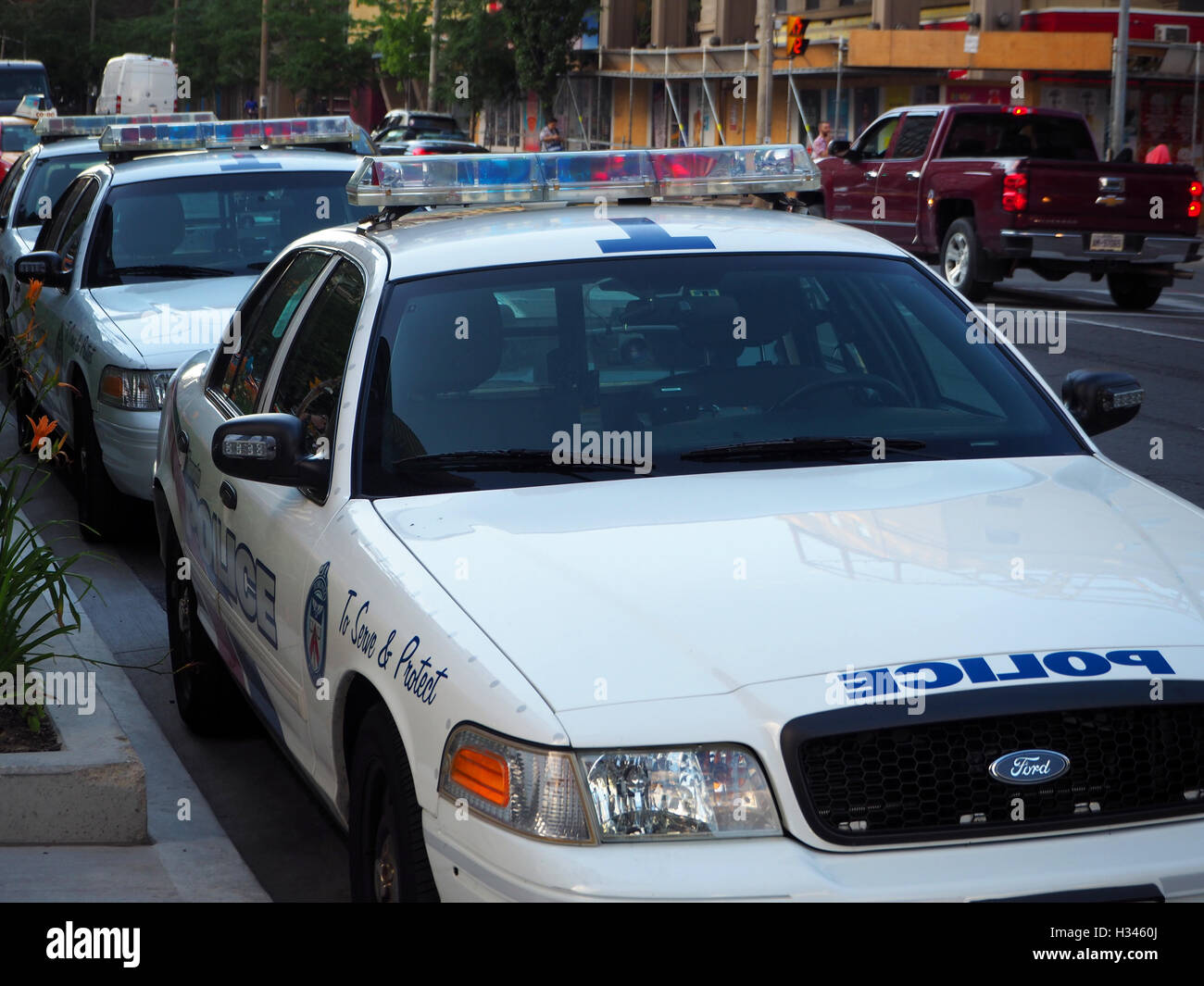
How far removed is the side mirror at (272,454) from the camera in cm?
393

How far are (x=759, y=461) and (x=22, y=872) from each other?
202cm

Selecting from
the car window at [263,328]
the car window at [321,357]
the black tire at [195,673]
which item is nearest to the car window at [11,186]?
the black tire at [195,673]

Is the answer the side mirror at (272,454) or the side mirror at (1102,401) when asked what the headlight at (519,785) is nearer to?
the side mirror at (272,454)

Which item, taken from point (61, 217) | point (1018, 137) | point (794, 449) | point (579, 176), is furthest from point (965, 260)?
point (794, 449)

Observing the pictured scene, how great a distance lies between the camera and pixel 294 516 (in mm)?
4031

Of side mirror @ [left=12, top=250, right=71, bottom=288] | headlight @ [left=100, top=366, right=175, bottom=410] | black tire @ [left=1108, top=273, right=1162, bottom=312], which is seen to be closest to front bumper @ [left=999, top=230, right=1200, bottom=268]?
black tire @ [left=1108, top=273, right=1162, bottom=312]

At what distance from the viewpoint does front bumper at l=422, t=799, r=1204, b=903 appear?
267 cm

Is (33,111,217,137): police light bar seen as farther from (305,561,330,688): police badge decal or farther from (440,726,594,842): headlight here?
(440,726,594,842): headlight

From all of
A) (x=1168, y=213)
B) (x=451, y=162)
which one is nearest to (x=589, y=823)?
(x=451, y=162)

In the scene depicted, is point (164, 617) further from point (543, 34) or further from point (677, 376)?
point (543, 34)

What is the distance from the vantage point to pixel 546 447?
3.90 m

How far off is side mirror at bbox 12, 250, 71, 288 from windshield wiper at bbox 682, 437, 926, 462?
441 cm

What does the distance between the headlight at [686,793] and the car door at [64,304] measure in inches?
234

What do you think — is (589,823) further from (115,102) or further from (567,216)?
(115,102)
